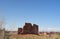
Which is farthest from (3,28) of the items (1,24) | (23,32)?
(23,32)

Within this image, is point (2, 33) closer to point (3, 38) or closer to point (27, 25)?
point (3, 38)

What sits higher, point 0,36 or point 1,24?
point 1,24

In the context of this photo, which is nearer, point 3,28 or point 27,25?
point 3,28

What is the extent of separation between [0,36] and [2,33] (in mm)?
487

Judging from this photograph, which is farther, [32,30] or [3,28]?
[32,30]

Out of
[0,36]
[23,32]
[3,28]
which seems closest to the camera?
[0,36]

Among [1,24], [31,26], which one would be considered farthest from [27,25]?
[1,24]

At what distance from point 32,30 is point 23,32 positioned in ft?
9.80

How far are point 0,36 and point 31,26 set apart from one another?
99.3 feet

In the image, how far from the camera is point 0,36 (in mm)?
14727

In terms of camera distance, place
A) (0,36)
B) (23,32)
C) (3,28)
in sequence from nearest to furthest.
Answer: (0,36) → (3,28) → (23,32)

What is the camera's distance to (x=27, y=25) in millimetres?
44250

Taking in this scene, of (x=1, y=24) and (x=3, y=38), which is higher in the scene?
(x=1, y=24)

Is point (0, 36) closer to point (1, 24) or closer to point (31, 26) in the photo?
point (1, 24)
